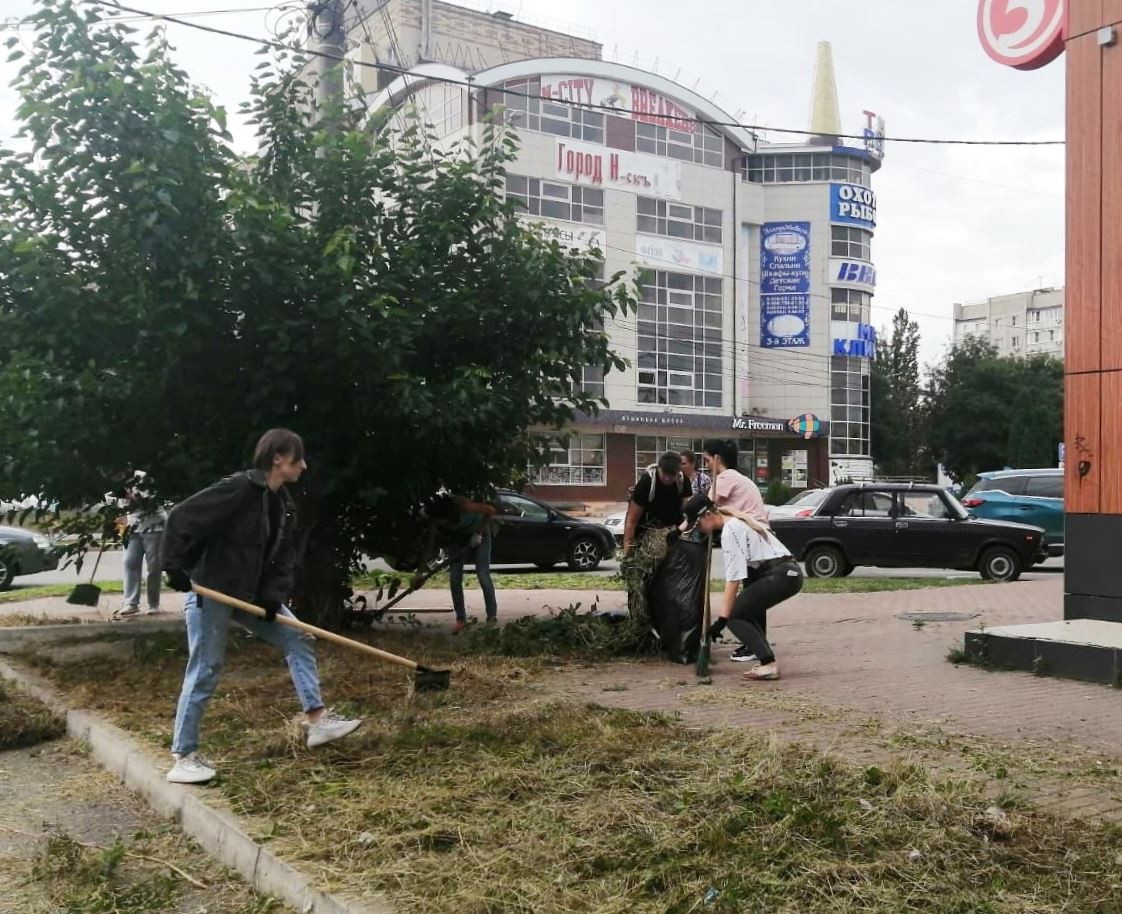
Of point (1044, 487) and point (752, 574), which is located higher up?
point (1044, 487)

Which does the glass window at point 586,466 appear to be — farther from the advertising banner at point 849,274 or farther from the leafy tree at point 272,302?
the leafy tree at point 272,302

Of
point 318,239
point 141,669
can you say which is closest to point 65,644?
Result: point 141,669

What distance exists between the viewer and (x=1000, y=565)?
56.7 ft

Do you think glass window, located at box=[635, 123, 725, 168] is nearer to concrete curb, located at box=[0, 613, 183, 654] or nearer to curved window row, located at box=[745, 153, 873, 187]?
curved window row, located at box=[745, 153, 873, 187]

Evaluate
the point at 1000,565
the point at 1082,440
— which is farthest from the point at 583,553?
the point at 1082,440

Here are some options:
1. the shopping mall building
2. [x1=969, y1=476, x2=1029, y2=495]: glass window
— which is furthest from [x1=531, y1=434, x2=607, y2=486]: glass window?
[x1=969, y1=476, x2=1029, y2=495]: glass window

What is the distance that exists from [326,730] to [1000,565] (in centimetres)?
1405

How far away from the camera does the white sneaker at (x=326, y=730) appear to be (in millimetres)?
5617

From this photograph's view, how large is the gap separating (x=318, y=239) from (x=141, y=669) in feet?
11.3

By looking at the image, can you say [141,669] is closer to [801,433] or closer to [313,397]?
[313,397]

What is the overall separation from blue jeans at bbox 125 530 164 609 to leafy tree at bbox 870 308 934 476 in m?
55.8

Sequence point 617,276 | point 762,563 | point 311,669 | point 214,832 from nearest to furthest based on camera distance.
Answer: point 214,832
point 311,669
point 762,563
point 617,276

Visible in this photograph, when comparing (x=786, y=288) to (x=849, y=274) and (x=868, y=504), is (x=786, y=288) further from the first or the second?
(x=868, y=504)

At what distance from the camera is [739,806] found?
14.2 ft
